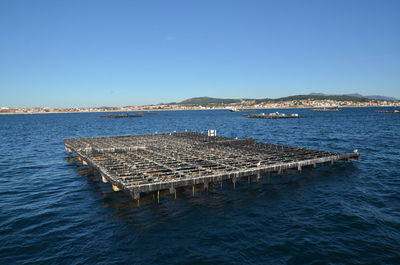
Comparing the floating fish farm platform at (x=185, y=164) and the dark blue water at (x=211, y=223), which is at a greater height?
the floating fish farm platform at (x=185, y=164)

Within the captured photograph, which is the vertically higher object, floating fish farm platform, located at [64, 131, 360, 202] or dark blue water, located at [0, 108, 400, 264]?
floating fish farm platform, located at [64, 131, 360, 202]

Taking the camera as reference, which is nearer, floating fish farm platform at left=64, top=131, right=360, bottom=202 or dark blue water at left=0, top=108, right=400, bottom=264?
dark blue water at left=0, top=108, right=400, bottom=264

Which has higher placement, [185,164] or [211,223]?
[185,164]

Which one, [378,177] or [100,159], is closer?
[378,177]

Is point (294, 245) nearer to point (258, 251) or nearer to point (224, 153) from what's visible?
point (258, 251)

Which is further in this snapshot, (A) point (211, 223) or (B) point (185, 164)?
(B) point (185, 164)

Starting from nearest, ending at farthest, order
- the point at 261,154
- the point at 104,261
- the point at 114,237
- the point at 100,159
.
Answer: the point at 104,261 < the point at 114,237 < the point at 100,159 < the point at 261,154

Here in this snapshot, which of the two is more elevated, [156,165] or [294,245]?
[156,165]

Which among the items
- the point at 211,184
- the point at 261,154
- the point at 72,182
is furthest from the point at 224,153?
the point at 72,182

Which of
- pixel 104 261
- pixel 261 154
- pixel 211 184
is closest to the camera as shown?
pixel 104 261

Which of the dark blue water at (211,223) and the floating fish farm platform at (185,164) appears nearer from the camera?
the dark blue water at (211,223)
